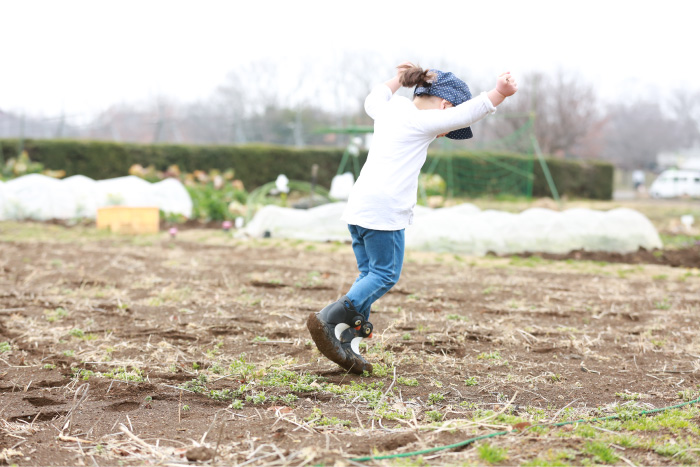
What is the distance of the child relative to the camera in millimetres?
3117

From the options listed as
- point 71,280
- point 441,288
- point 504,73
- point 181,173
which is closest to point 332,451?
point 504,73

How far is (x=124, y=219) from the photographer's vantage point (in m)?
11.0

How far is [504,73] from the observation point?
2.98 metres

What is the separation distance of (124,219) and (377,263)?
8.71 metres

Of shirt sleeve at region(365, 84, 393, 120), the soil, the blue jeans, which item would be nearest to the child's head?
shirt sleeve at region(365, 84, 393, 120)

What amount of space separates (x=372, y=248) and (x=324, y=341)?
0.50m

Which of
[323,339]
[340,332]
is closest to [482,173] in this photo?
[340,332]

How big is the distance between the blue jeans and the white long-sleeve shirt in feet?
0.22

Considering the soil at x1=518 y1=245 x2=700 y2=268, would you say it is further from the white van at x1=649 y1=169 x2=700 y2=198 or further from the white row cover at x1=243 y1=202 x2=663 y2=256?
the white van at x1=649 y1=169 x2=700 y2=198

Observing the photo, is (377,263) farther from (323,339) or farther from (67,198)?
(67,198)

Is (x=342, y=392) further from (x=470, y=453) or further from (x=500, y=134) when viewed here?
(x=500, y=134)

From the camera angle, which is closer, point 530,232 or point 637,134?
point 530,232

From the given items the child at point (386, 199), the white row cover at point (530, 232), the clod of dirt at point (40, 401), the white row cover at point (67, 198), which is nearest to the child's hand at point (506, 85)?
the child at point (386, 199)

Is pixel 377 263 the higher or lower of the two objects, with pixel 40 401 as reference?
higher
